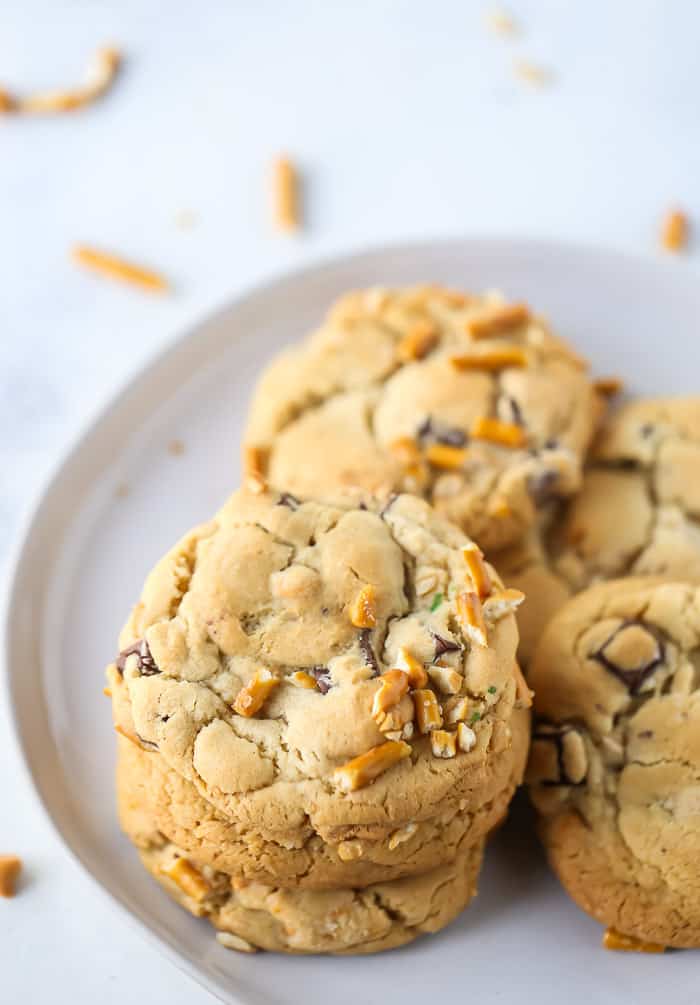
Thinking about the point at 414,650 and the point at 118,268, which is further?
the point at 118,268

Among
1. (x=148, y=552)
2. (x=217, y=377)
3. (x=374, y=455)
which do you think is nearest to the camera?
(x=374, y=455)

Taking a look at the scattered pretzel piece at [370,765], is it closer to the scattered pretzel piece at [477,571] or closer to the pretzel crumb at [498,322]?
the scattered pretzel piece at [477,571]

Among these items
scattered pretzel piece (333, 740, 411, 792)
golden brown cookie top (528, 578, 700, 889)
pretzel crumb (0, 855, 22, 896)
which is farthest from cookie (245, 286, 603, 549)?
pretzel crumb (0, 855, 22, 896)

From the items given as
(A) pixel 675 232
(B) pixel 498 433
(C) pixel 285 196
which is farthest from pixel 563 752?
(C) pixel 285 196

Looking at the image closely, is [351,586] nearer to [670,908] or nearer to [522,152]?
[670,908]

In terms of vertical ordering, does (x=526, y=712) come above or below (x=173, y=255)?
below

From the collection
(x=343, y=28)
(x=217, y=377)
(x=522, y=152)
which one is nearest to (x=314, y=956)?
(x=217, y=377)

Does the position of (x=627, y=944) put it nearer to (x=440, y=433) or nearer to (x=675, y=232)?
(x=440, y=433)

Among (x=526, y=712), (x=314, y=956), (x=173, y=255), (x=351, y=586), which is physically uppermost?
(x=173, y=255)
